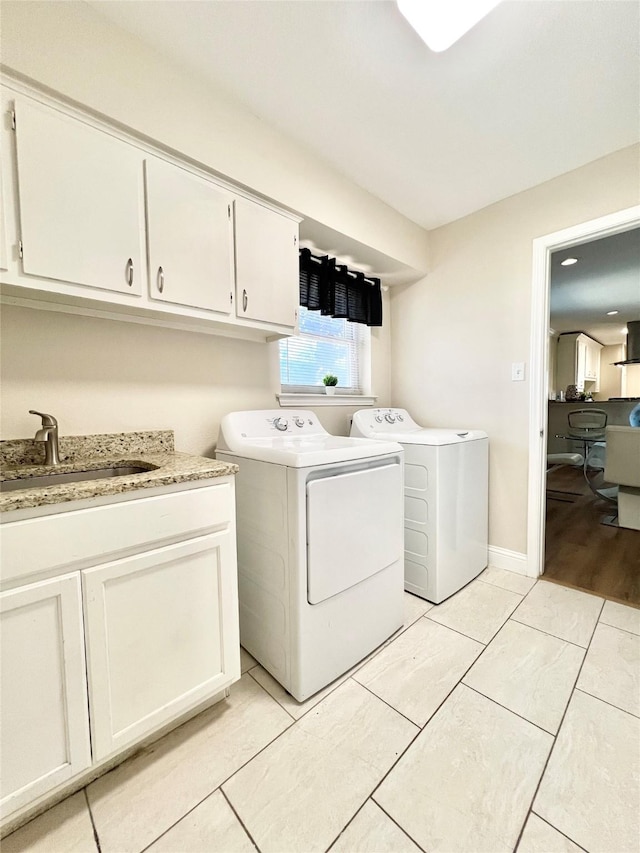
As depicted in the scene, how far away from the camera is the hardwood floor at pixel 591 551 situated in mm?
2061

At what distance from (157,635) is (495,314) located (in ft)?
8.27

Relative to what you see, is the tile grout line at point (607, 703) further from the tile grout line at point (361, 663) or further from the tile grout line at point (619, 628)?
the tile grout line at point (361, 663)

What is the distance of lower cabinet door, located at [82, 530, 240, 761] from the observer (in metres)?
0.94

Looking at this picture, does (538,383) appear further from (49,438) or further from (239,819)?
(49,438)

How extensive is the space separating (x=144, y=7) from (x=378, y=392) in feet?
7.51

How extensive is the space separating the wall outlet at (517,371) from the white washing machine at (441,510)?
1.43ft

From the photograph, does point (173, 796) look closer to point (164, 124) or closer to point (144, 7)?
point (164, 124)

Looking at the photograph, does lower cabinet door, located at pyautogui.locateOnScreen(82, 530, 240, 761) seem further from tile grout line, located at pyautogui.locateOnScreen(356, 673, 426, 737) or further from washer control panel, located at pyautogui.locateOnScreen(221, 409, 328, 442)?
washer control panel, located at pyautogui.locateOnScreen(221, 409, 328, 442)

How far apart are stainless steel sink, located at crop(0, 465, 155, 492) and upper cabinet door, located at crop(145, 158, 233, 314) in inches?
28.2

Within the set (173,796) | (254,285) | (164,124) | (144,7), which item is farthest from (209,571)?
(144,7)

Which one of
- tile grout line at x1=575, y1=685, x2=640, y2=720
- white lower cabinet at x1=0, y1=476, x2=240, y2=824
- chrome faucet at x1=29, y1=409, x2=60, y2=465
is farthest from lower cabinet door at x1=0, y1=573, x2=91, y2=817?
tile grout line at x1=575, y1=685, x2=640, y2=720

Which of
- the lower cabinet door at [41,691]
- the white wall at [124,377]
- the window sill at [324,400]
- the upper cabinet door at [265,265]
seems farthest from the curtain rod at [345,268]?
the lower cabinet door at [41,691]

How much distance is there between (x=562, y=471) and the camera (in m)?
5.71

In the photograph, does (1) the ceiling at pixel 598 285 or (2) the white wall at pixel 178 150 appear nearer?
(2) the white wall at pixel 178 150
